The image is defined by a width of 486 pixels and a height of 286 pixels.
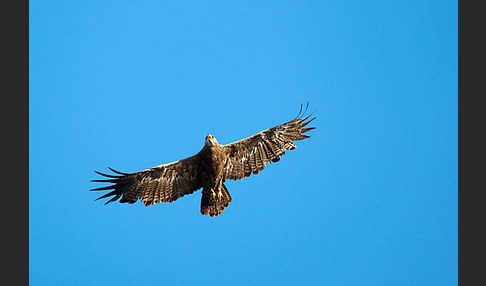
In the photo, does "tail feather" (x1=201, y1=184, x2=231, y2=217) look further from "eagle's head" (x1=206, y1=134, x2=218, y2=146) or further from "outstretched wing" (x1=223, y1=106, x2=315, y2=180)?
"eagle's head" (x1=206, y1=134, x2=218, y2=146)

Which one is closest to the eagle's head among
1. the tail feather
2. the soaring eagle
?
the soaring eagle

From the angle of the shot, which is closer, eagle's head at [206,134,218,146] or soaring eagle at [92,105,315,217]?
eagle's head at [206,134,218,146]

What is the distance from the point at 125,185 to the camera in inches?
428

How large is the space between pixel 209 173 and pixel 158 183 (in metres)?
1.21

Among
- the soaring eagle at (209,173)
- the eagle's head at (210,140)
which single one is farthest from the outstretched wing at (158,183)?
the eagle's head at (210,140)

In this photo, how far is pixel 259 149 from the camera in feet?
36.6

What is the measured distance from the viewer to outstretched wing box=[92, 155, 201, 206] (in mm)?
10844

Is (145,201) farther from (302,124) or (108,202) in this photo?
(302,124)

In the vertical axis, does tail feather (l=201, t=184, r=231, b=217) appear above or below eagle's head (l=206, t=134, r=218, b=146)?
below

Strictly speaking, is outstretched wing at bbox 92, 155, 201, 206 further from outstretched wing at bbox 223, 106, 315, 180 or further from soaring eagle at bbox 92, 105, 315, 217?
outstretched wing at bbox 223, 106, 315, 180

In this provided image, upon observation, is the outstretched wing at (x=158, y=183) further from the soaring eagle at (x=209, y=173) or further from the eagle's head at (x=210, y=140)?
the eagle's head at (x=210, y=140)

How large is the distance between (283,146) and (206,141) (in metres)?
1.79

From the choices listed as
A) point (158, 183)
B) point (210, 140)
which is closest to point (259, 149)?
point (210, 140)

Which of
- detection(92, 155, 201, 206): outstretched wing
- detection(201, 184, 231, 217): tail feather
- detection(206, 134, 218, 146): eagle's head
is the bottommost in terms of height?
detection(201, 184, 231, 217): tail feather
